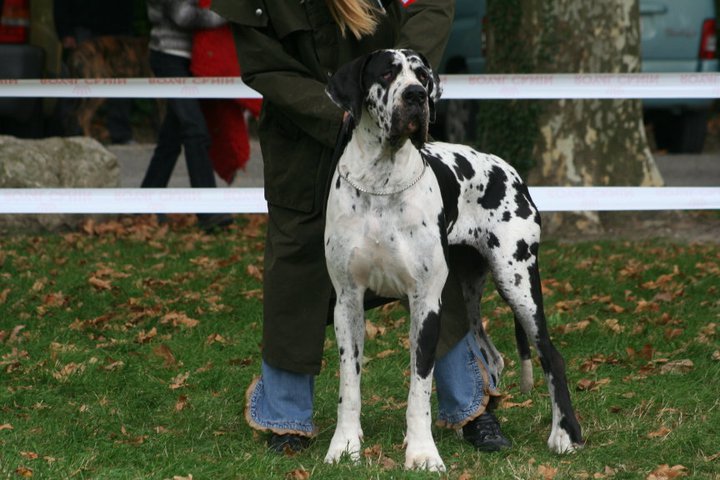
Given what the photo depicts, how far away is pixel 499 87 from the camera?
8.23m

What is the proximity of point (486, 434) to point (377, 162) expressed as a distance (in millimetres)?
1334

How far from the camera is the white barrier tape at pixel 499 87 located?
816cm

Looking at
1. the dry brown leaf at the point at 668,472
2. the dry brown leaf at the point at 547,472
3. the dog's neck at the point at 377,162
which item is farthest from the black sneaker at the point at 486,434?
the dog's neck at the point at 377,162

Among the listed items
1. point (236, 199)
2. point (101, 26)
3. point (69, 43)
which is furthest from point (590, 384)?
point (101, 26)

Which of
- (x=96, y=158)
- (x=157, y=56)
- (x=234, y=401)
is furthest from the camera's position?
(x=96, y=158)

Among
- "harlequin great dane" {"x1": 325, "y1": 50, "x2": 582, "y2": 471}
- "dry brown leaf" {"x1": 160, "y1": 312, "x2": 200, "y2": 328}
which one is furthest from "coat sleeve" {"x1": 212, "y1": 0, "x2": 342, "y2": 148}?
"dry brown leaf" {"x1": 160, "y1": 312, "x2": 200, "y2": 328}

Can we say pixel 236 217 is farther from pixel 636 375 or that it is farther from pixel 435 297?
pixel 435 297

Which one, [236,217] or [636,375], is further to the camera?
[236,217]

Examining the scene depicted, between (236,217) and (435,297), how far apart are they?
6.56m

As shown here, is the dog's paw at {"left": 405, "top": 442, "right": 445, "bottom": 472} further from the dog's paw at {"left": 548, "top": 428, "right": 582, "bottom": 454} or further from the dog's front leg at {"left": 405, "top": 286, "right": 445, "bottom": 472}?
the dog's paw at {"left": 548, "top": 428, "right": 582, "bottom": 454}

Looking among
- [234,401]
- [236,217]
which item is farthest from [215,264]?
[234,401]

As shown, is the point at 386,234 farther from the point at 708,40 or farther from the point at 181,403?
the point at 708,40

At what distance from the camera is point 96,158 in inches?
423

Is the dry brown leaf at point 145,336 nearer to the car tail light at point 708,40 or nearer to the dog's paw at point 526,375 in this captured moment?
the dog's paw at point 526,375
